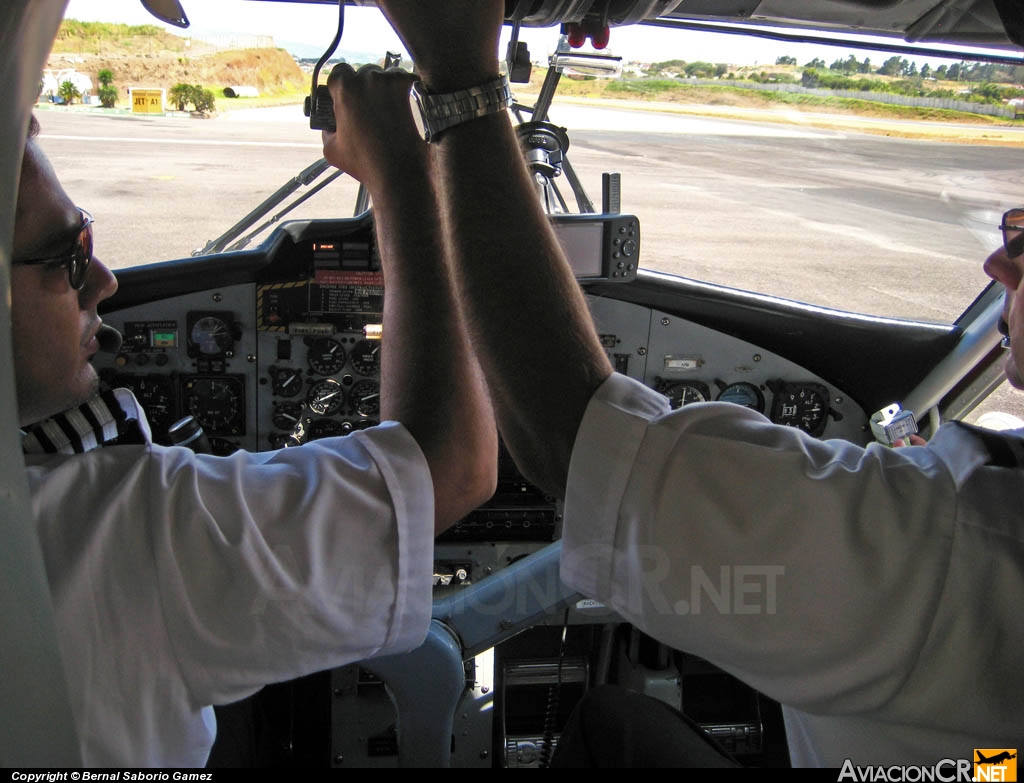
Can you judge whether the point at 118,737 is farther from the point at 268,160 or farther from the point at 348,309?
the point at 268,160

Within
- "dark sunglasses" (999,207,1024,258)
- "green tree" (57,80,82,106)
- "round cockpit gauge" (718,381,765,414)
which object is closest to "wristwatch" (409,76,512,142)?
"dark sunglasses" (999,207,1024,258)

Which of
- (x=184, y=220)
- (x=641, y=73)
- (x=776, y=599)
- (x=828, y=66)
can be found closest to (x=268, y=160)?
(x=184, y=220)

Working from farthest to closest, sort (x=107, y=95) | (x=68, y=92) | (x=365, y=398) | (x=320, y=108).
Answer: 1. (x=365, y=398)
2. (x=107, y=95)
3. (x=68, y=92)
4. (x=320, y=108)

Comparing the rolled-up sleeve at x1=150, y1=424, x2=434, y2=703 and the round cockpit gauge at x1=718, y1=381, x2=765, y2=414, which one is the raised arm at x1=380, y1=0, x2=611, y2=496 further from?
the round cockpit gauge at x1=718, y1=381, x2=765, y2=414

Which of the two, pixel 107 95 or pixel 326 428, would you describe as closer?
pixel 107 95

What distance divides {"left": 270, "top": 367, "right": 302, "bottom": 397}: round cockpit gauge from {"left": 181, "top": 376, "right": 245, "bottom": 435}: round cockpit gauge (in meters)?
0.10

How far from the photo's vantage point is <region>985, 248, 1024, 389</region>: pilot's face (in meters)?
0.79

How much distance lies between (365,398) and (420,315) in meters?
1.72

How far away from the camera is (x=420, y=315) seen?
973 mm

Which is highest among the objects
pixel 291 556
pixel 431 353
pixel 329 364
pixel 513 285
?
pixel 513 285

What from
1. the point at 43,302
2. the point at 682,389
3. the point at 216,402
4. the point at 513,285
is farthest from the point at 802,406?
the point at 43,302

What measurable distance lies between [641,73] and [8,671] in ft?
5.52

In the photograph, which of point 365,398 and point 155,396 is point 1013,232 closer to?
point 365,398

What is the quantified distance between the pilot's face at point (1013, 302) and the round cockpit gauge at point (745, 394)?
5.92 feet
